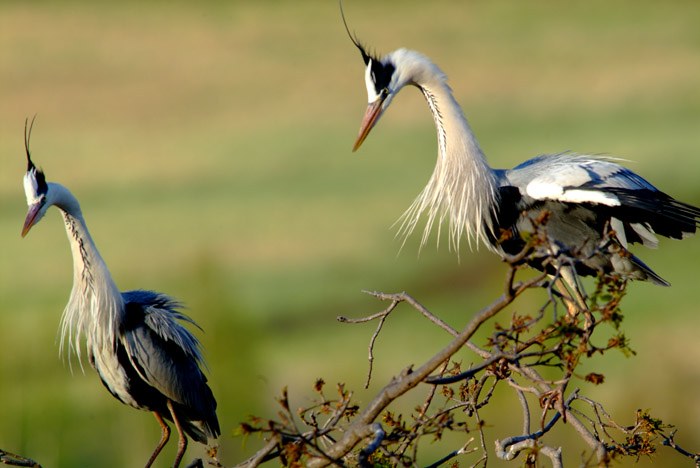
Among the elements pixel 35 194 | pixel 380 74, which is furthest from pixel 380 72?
pixel 35 194

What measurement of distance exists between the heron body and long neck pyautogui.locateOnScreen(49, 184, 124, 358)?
5.42 ft

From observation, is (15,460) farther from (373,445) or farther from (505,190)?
(505,190)

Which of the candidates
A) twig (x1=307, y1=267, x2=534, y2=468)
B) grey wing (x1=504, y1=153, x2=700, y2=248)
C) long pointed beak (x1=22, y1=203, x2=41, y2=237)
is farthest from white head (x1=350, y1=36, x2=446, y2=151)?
twig (x1=307, y1=267, x2=534, y2=468)

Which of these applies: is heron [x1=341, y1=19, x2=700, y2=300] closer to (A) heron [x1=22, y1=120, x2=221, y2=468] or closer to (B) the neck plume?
(B) the neck plume

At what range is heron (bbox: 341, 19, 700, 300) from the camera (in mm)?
4570

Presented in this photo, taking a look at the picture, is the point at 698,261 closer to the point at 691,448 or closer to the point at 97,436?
the point at 691,448

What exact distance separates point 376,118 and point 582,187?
1142 mm

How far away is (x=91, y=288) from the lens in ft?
16.1

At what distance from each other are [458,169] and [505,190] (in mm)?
305

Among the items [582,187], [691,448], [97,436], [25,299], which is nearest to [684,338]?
[691,448]

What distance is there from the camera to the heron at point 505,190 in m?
4.57

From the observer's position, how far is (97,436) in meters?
31.4

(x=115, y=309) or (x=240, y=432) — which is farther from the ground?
(x=115, y=309)

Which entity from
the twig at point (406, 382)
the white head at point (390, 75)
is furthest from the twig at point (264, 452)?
the white head at point (390, 75)
